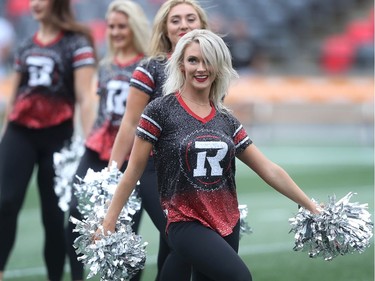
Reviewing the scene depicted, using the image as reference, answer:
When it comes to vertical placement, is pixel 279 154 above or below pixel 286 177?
above

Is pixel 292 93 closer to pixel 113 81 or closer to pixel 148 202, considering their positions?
pixel 113 81

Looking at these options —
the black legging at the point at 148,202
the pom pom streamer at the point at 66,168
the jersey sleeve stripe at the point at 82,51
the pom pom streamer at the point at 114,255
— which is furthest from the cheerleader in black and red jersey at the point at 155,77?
the jersey sleeve stripe at the point at 82,51

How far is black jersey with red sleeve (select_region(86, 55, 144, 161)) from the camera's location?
19.0 ft

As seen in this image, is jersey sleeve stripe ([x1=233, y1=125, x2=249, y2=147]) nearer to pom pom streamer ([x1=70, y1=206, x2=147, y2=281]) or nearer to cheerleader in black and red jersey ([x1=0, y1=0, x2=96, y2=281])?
pom pom streamer ([x1=70, y1=206, x2=147, y2=281])

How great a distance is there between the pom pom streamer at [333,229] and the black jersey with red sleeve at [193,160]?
0.37 m

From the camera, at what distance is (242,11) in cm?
2094

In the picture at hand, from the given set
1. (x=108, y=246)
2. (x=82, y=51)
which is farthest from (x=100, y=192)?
(x=82, y=51)

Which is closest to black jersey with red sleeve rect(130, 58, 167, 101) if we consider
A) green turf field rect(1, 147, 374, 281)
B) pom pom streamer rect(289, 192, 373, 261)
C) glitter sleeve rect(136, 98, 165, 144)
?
glitter sleeve rect(136, 98, 165, 144)

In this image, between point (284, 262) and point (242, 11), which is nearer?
point (284, 262)

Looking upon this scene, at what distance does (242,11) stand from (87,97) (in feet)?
49.0

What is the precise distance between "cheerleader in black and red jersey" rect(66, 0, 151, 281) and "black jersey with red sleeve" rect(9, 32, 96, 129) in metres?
0.34

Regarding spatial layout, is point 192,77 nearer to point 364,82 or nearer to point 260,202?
point 260,202

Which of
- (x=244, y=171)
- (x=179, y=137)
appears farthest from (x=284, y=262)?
(x=244, y=171)

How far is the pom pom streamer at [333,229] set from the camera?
15.1 ft
